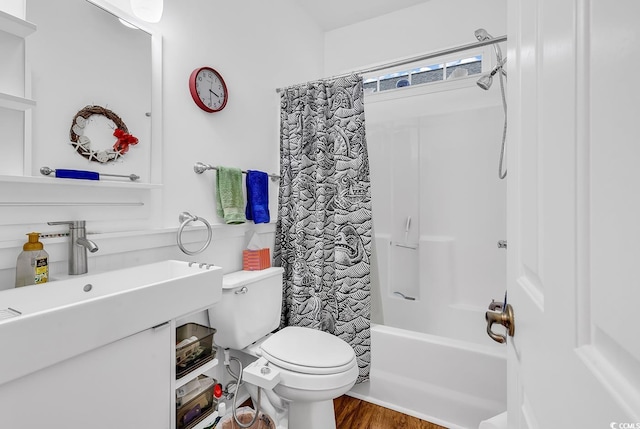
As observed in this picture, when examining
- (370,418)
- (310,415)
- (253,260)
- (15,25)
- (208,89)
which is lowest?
(370,418)

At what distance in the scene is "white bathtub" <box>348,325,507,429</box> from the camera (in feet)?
5.04

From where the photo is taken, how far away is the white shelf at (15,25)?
85 centimetres

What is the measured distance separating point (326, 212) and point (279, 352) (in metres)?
0.87

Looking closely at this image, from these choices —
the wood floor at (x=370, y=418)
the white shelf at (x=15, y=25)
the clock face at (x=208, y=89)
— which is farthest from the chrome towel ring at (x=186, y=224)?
the wood floor at (x=370, y=418)

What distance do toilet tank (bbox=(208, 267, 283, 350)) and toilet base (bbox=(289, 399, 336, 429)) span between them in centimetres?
39

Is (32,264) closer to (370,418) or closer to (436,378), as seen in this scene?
(370,418)

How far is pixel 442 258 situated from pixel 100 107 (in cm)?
238

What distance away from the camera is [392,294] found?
261cm

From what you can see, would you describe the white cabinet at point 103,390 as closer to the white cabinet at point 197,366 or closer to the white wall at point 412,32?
the white cabinet at point 197,366

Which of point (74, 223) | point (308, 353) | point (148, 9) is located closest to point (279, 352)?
point (308, 353)

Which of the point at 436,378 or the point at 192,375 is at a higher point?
the point at 192,375

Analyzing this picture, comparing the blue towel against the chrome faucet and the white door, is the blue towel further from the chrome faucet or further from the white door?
the white door

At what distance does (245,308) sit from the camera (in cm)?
154

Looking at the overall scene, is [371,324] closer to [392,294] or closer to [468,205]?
[392,294]
